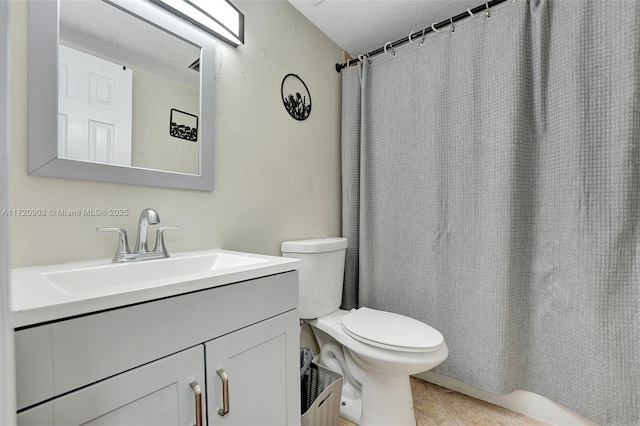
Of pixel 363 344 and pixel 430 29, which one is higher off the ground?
pixel 430 29

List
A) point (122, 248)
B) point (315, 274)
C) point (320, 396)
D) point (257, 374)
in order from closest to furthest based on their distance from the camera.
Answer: point (257, 374)
point (122, 248)
point (320, 396)
point (315, 274)

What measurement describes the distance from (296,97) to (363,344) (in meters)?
1.32

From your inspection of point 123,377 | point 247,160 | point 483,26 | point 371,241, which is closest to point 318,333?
point 371,241

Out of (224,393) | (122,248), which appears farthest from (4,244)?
(122,248)

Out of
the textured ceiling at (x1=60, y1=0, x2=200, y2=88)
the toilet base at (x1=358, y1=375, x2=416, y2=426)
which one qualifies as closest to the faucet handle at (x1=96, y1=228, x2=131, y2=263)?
the textured ceiling at (x1=60, y1=0, x2=200, y2=88)

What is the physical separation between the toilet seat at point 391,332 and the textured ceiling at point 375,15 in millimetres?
1648

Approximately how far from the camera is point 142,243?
95 centimetres

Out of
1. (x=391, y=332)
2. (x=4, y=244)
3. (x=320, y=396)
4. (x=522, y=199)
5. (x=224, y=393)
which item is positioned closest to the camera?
(x=4, y=244)

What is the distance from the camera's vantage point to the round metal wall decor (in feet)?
5.14

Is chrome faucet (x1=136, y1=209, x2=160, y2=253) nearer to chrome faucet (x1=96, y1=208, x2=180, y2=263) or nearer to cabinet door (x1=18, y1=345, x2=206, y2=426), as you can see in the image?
chrome faucet (x1=96, y1=208, x2=180, y2=263)

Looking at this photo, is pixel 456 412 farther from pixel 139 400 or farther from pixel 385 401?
pixel 139 400

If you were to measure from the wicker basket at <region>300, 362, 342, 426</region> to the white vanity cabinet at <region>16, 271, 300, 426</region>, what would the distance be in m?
0.21

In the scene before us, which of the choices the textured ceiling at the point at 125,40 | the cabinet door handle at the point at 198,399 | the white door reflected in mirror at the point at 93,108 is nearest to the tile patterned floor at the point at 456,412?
the cabinet door handle at the point at 198,399

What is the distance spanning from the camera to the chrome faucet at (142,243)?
0.90 meters
